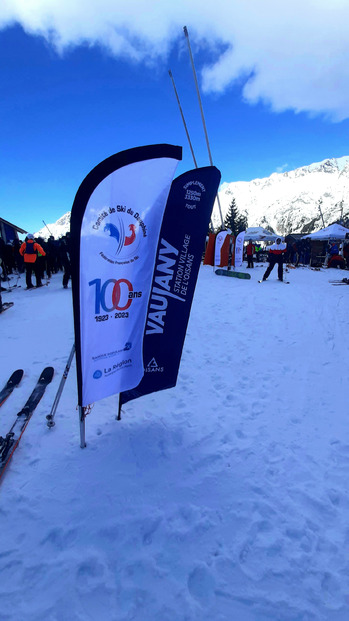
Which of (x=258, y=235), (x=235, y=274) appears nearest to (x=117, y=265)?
(x=235, y=274)

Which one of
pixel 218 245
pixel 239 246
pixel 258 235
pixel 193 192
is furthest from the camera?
pixel 258 235

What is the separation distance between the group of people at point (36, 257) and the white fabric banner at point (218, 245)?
7.51 m

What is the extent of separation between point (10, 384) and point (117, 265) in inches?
111

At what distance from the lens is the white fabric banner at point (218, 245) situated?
14.4 m

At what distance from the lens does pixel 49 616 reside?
160 cm

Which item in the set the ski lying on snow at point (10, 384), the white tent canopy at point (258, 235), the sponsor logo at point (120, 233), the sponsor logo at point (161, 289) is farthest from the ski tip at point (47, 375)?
the white tent canopy at point (258, 235)

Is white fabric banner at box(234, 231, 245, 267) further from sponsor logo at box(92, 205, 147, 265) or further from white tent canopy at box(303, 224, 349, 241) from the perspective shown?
sponsor logo at box(92, 205, 147, 265)

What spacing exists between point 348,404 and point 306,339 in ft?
8.01

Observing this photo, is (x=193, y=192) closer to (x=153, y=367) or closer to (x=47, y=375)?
(x=153, y=367)

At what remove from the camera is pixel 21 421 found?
10.3 ft

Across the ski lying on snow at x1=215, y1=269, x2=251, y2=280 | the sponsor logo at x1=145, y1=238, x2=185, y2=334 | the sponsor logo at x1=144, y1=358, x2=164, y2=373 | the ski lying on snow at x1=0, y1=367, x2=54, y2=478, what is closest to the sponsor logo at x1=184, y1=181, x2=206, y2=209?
→ the sponsor logo at x1=145, y1=238, x2=185, y2=334

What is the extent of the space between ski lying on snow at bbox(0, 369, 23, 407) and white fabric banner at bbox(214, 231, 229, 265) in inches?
483

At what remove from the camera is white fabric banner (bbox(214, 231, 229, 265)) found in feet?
47.4

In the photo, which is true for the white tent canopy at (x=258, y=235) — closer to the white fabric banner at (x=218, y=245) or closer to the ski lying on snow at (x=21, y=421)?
the white fabric banner at (x=218, y=245)
